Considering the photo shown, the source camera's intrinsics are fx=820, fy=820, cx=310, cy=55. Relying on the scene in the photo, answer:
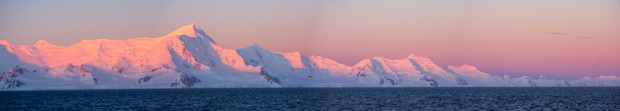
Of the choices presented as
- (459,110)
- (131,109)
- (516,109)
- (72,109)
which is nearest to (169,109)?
(131,109)

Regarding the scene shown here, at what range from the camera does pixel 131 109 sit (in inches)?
6211

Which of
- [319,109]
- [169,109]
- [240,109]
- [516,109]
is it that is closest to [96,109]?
[169,109]

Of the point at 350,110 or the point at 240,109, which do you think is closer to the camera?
the point at 350,110

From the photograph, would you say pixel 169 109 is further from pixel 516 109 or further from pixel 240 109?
pixel 516 109

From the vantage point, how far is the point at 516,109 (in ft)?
498

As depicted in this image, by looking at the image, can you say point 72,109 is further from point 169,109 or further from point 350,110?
point 350,110

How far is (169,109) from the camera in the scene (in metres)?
159

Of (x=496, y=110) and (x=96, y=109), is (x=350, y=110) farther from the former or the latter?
(x=96, y=109)

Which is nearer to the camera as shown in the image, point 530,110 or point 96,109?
point 530,110

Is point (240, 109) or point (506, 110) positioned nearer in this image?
point (506, 110)

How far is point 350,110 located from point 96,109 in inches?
1998

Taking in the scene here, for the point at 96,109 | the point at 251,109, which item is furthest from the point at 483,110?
A: the point at 96,109

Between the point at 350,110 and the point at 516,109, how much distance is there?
31.2m

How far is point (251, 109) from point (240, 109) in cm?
260
